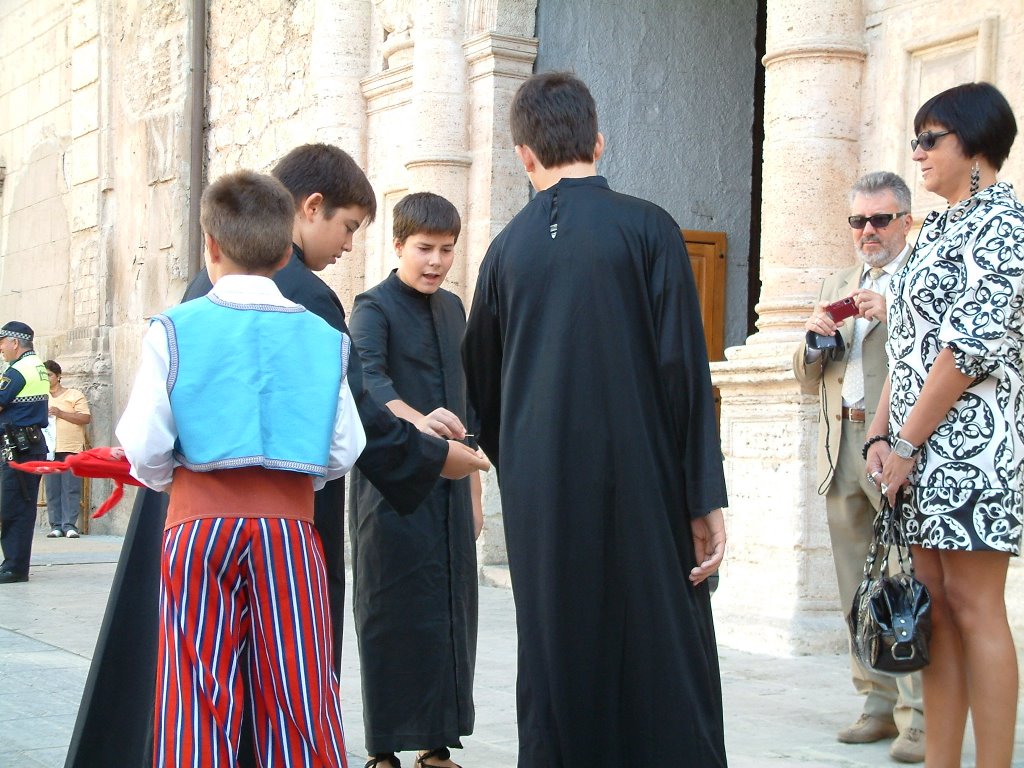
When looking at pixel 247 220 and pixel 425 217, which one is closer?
pixel 247 220

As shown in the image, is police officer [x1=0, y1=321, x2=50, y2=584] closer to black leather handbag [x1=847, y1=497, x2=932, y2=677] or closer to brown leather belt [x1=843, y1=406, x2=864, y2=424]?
brown leather belt [x1=843, y1=406, x2=864, y2=424]

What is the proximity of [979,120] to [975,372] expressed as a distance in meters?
0.67

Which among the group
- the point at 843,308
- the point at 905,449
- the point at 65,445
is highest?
the point at 843,308

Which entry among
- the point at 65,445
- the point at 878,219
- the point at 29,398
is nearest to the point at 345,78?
the point at 29,398

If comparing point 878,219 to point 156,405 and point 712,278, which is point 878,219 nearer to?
point 156,405

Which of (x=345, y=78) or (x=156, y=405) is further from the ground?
(x=345, y=78)

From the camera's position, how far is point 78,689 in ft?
17.5

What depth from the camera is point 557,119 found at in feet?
10.4

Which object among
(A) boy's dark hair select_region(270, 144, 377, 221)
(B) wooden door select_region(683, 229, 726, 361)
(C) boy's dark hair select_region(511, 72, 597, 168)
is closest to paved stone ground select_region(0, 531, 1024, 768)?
(A) boy's dark hair select_region(270, 144, 377, 221)

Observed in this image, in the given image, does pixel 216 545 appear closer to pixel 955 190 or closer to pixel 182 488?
pixel 182 488

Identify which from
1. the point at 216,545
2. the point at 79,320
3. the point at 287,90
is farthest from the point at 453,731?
the point at 79,320

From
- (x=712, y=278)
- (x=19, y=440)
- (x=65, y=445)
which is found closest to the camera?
(x=712, y=278)

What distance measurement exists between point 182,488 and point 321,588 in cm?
35

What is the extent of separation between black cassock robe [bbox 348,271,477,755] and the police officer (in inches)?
223
